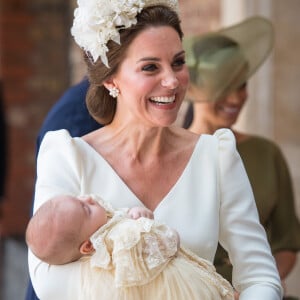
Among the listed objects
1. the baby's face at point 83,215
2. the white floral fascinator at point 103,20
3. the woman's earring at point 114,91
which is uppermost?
the white floral fascinator at point 103,20

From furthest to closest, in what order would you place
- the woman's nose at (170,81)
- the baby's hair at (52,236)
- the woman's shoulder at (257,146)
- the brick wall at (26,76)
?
the brick wall at (26,76) → the woman's shoulder at (257,146) → the woman's nose at (170,81) → the baby's hair at (52,236)

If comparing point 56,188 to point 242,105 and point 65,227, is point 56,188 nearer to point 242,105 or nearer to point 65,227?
point 65,227

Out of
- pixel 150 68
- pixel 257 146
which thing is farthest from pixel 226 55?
pixel 150 68

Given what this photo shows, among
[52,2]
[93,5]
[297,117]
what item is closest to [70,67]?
[52,2]

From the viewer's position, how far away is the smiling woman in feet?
10.6

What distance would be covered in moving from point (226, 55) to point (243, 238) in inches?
65.5

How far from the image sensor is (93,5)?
3359mm

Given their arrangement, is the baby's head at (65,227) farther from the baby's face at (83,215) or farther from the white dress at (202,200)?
the white dress at (202,200)

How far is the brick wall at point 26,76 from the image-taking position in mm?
10391

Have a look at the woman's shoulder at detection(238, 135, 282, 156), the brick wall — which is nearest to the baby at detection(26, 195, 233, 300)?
the woman's shoulder at detection(238, 135, 282, 156)

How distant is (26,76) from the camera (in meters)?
10.5

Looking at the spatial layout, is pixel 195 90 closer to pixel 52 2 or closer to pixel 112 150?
pixel 112 150

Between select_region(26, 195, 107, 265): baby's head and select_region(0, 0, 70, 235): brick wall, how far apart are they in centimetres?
738

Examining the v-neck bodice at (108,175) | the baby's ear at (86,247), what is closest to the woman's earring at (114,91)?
the v-neck bodice at (108,175)
